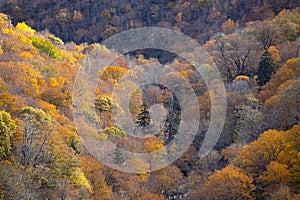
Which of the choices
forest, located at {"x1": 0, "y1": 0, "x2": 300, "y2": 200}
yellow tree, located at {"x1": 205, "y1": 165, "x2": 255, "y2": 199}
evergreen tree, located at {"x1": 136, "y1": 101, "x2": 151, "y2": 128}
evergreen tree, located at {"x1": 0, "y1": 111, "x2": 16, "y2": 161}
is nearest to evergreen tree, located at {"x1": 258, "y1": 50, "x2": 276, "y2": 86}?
forest, located at {"x1": 0, "y1": 0, "x2": 300, "y2": 200}

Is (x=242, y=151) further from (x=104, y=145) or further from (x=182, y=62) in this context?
(x=182, y=62)

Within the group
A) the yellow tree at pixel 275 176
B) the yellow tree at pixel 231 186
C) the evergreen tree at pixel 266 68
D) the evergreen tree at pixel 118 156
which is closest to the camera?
the yellow tree at pixel 275 176

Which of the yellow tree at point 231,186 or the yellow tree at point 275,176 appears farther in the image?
the yellow tree at point 231,186

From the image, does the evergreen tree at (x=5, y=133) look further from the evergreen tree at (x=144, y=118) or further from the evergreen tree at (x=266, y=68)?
the evergreen tree at (x=266, y=68)

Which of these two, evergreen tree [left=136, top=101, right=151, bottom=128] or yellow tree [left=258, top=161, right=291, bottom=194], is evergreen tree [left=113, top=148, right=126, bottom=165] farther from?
yellow tree [left=258, top=161, right=291, bottom=194]

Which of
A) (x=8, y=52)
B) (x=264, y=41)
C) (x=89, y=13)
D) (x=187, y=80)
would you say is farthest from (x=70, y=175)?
(x=89, y=13)

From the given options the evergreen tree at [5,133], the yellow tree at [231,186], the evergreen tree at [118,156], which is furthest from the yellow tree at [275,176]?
the evergreen tree at [5,133]
